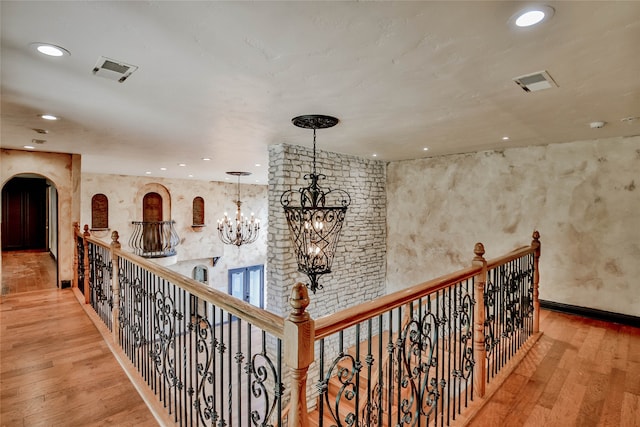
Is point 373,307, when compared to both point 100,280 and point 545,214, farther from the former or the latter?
point 545,214

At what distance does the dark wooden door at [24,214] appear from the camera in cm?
983

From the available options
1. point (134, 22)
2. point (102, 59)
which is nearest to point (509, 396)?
point (134, 22)

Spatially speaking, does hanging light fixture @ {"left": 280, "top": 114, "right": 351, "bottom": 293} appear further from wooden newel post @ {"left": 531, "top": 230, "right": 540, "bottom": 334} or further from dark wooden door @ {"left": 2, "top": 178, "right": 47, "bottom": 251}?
dark wooden door @ {"left": 2, "top": 178, "right": 47, "bottom": 251}

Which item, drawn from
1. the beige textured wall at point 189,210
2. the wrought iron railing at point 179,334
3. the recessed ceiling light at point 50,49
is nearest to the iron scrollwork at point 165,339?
the wrought iron railing at point 179,334

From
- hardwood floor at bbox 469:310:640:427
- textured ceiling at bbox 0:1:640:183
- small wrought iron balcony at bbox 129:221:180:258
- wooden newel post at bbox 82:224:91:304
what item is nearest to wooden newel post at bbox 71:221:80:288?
wooden newel post at bbox 82:224:91:304

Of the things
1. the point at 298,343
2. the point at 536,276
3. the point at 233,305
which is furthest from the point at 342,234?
the point at 298,343

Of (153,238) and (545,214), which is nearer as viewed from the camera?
(545,214)

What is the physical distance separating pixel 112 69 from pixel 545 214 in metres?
5.41

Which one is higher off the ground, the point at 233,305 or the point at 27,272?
the point at 233,305

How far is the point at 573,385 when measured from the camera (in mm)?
2523

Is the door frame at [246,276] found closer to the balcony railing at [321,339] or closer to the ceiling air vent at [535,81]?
the balcony railing at [321,339]

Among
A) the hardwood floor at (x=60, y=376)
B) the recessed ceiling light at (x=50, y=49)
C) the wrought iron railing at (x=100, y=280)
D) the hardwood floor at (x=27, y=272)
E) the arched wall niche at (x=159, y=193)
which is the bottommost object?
the hardwood floor at (x=60, y=376)

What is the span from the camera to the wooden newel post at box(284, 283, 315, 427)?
108 centimetres

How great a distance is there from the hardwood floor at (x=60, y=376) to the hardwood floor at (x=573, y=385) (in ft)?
8.38
